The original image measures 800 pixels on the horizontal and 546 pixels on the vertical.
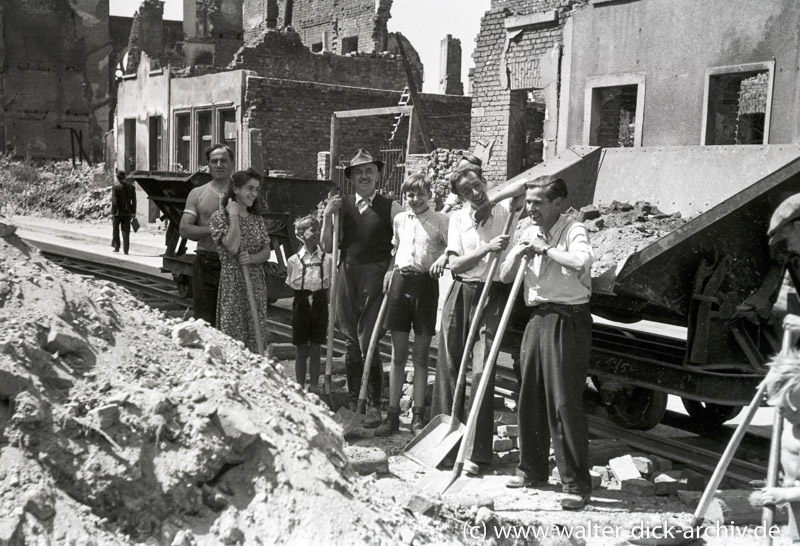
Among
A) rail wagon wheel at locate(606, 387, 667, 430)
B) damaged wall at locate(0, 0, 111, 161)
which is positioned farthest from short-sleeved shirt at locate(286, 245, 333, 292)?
damaged wall at locate(0, 0, 111, 161)

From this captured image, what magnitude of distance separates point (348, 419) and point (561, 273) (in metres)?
2.15

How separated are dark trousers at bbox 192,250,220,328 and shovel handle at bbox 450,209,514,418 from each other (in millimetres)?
2118

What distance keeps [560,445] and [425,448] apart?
0.98m

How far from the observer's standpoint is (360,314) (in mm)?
7094

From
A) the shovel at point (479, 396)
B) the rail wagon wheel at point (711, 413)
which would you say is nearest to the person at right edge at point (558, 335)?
the shovel at point (479, 396)

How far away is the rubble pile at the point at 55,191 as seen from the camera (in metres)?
28.5

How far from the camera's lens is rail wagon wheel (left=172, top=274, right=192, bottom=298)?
12.8m

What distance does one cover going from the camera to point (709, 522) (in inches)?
193

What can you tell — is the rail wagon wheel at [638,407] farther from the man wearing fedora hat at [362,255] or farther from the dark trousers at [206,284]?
the dark trousers at [206,284]

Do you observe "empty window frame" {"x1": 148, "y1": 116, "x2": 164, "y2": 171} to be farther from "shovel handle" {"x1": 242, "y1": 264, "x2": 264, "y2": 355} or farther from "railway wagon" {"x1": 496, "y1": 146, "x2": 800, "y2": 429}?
"railway wagon" {"x1": 496, "y1": 146, "x2": 800, "y2": 429}

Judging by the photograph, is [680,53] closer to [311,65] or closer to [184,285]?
[184,285]

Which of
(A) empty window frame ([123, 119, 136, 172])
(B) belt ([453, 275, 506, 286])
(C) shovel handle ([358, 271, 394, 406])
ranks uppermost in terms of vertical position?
(A) empty window frame ([123, 119, 136, 172])

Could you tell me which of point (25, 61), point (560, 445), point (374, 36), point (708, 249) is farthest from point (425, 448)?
point (25, 61)

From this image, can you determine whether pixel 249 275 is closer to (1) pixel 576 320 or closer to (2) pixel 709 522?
(1) pixel 576 320
